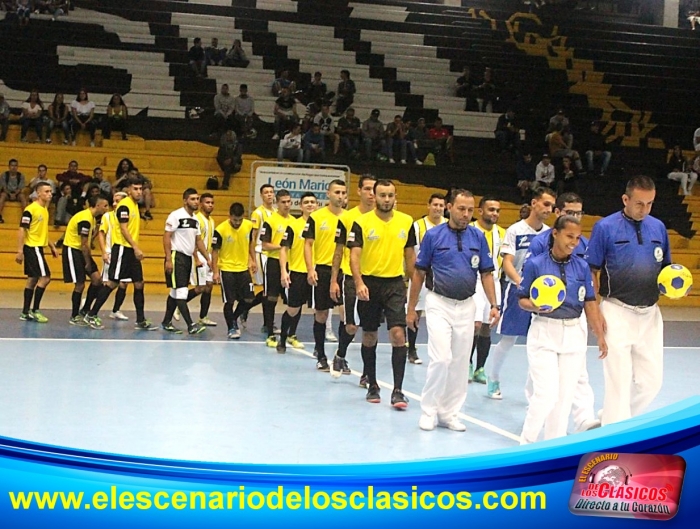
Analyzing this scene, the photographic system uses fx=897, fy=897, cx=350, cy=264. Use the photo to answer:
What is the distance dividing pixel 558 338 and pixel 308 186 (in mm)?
13537

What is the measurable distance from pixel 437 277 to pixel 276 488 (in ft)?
16.9

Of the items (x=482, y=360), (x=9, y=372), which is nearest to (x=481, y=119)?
(x=482, y=360)

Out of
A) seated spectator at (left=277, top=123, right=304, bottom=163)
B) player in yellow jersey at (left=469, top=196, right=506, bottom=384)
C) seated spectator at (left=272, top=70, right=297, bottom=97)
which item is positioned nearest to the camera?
player in yellow jersey at (left=469, top=196, right=506, bottom=384)

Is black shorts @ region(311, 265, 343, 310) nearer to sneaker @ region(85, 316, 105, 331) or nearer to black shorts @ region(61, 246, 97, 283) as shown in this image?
sneaker @ region(85, 316, 105, 331)

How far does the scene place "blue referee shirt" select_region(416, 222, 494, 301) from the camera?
7.63 metres

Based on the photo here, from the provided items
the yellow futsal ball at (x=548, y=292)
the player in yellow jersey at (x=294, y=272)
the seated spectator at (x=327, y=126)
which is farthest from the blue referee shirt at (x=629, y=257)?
the seated spectator at (x=327, y=126)

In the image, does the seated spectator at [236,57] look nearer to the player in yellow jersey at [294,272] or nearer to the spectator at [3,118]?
the spectator at [3,118]

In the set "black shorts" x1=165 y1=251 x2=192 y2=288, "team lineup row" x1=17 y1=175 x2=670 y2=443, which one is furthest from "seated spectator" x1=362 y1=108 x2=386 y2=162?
"black shorts" x1=165 y1=251 x2=192 y2=288

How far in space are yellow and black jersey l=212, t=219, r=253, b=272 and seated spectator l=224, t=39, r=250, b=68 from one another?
12.8 metres

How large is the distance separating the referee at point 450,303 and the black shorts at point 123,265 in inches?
248

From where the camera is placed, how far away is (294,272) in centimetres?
1141

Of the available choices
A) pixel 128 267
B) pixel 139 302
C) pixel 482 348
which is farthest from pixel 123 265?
pixel 482 348

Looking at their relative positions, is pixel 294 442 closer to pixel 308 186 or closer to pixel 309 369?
pixel 309 369

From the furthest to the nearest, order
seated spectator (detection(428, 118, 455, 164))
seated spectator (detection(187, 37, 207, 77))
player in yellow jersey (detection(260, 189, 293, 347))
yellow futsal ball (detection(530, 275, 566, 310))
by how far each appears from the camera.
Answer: seated spectator (detection(187, 37, 207, 77)) < seated spectator (detection(428, 118, 455, 164)) < player in yellow jersey (detection(260, 189, 293, 347)) < yellow futsal ball (detection(530, 275, 566, 310))
